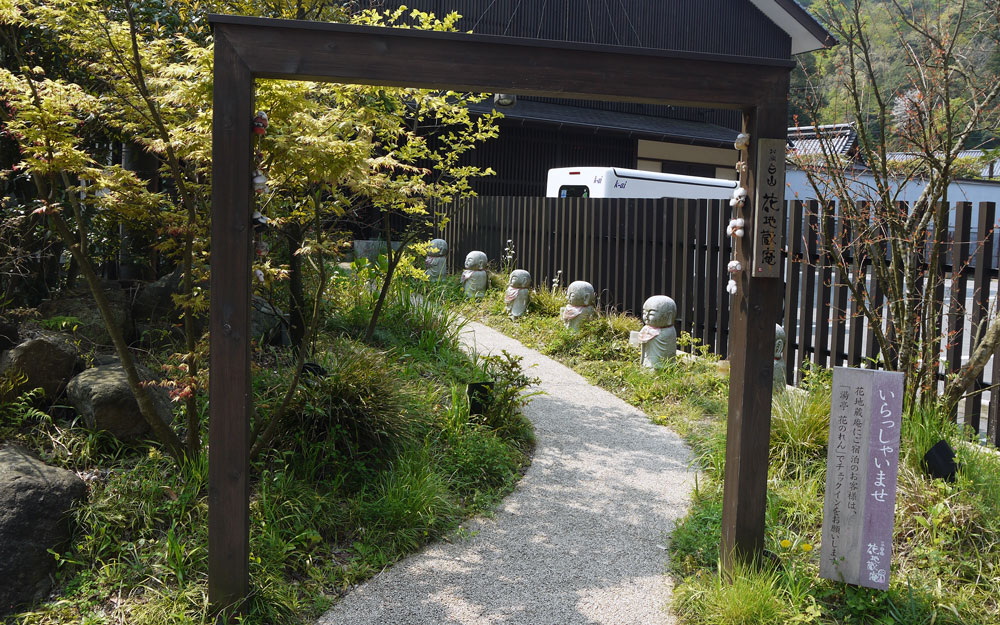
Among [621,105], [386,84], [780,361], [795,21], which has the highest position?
[795,21]

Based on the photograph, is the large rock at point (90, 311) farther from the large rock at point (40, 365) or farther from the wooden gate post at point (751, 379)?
the wooden gate post at point (751, 379)

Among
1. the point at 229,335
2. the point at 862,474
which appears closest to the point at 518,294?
the point at 862,474

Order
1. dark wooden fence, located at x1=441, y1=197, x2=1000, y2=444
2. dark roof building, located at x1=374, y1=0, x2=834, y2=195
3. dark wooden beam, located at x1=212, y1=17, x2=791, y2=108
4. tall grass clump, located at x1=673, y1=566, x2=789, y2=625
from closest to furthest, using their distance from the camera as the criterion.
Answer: dark wooden beam, located at x1=212, y1=17, x2=791, y2=108
tall grass clump, located at x1=673, y1=566, x2=789, y2=625
dark wooden fence, located at x1=441, y1=197, x2=1000, y2=444
dark roof building, located at x1=374, y1=0, x2=834, y2=195

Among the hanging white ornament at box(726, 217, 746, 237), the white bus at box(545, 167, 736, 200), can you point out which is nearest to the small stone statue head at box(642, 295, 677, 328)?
the hanging white ornament at box(726, 217, 746, 237)

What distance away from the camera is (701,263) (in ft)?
29.8

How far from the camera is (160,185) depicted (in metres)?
7.41

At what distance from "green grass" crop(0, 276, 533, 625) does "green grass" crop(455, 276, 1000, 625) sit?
1332 mm

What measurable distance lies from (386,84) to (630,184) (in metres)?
10.4

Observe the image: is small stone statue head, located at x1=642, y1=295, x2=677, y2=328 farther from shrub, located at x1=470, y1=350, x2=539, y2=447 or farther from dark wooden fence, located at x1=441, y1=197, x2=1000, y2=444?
shrub, located at x1=470, y1=350, x2=539, y2=447

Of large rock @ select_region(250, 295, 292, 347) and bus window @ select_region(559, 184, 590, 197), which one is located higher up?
bus window @ select_region(559, 184, 590, 197)

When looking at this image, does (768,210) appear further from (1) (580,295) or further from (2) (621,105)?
(2) (621,105)

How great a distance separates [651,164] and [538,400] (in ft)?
47.5

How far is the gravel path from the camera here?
3.76 meters

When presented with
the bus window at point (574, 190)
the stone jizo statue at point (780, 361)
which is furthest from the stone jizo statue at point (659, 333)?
the bus window at point (574, 190)
